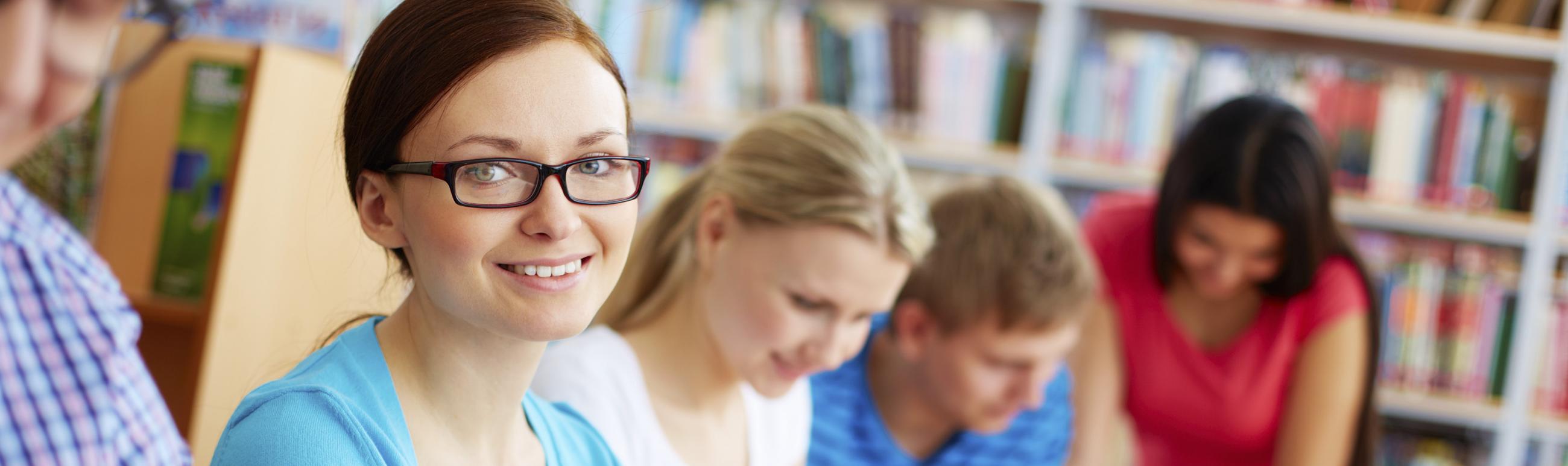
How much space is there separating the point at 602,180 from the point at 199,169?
119 centimetres

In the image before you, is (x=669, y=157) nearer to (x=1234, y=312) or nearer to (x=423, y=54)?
(x=1234, y=312)

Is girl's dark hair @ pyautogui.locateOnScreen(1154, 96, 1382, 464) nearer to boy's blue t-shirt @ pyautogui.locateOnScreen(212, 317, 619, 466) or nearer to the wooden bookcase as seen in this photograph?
the wooden bookcase

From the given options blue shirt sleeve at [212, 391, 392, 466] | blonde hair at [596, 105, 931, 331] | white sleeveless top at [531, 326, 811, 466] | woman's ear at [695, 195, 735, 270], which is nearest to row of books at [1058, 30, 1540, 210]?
blonde hair at [596, 105, 931, 331]

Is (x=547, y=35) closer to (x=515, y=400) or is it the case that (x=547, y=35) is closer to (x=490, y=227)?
(x=490, y=227)

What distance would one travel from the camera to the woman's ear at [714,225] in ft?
3.84

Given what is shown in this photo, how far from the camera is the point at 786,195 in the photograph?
1.14m

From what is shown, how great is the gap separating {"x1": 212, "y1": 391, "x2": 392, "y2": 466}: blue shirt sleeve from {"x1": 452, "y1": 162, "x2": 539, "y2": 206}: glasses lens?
13 centimetres

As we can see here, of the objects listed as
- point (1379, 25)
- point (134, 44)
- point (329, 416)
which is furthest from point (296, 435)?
point (1379, 25)

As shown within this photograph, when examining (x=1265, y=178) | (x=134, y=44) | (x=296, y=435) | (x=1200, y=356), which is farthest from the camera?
(x=1200, y=356)

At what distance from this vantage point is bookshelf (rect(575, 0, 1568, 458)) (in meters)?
2.39

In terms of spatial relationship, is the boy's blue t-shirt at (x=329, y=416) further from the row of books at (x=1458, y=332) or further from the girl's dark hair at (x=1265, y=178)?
the row of books at (x=1458, y=332)

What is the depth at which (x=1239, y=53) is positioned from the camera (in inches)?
99.8

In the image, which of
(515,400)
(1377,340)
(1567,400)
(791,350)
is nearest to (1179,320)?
(1377,340)

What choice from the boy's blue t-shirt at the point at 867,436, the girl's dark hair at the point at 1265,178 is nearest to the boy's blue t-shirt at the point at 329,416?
the boy's blue t-shirt at the point at 867,436
